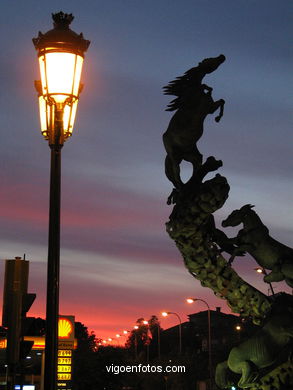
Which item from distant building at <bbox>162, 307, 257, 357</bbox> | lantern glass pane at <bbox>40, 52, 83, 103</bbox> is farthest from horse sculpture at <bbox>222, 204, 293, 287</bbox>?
→ distant building at <bbox>162, 307, 257, 357</bbox>

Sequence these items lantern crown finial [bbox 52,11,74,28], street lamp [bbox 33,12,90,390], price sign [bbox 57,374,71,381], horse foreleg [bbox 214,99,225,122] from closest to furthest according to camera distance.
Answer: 1. horse foreleg [bbox 214,99,225,122]
2. street lamp [bbox 33,12,90,390]
3. lantern crown finial [bbox 52,11,74,28]
4. price sign [bbox 57,374,71,381]

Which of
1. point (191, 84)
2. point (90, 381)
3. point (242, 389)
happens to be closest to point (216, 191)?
point (191, 84)

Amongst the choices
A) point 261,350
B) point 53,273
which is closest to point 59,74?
point 53,273

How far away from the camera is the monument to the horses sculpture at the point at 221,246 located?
222 inches

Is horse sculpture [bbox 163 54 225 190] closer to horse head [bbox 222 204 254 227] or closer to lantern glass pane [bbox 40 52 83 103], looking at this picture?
horse head [bbox 222 204 254 227]

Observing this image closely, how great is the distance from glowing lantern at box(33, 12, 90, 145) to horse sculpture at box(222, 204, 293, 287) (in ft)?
9.35

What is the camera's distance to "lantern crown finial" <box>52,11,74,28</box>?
8383mm

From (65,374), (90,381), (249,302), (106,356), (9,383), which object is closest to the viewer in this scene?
(249,302)

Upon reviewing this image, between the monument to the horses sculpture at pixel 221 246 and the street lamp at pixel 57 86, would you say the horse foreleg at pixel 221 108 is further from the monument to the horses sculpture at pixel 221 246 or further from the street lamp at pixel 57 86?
the street lamp at pixel 57 86

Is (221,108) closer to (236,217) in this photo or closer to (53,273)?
(236,217)

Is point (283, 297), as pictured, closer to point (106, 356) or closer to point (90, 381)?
point (90, 381)

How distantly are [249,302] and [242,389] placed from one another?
28.0 inches

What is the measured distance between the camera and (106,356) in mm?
75500

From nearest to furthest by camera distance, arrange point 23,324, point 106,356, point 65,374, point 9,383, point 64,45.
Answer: point 64,45
point 23,324
point 9,383
point 65,374
point 106,356
